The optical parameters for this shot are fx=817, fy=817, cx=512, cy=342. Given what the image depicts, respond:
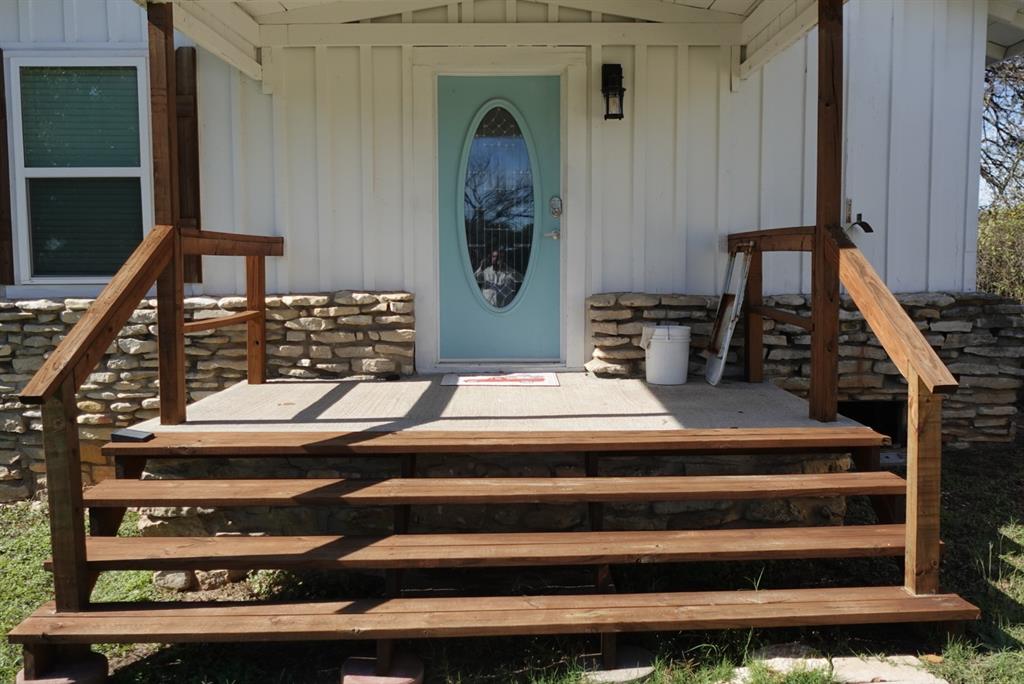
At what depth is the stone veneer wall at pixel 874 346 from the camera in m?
4.97

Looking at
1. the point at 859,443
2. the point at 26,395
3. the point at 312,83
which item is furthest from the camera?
the point at 312,83

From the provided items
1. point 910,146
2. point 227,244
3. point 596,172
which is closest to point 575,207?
point 596,172

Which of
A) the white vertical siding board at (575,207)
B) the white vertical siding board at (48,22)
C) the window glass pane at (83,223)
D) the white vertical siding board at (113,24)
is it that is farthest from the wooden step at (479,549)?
the white vertical siding board at (48,22)

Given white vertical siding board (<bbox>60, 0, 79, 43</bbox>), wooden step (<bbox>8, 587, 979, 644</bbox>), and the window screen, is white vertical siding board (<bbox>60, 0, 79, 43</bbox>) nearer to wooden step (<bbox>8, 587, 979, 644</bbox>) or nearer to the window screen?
the window screen

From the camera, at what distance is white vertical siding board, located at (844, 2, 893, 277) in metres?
5.10

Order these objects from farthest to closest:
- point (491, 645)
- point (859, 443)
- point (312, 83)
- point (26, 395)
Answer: point (312, 83), point (859, 443), point (491, 645), point (26, 395)

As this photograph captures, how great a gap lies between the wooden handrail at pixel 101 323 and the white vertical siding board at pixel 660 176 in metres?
2.79

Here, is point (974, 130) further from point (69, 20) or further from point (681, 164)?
point (69, 20)

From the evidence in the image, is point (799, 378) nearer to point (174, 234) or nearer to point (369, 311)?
point (369, 311)

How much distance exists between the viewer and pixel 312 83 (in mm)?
4941

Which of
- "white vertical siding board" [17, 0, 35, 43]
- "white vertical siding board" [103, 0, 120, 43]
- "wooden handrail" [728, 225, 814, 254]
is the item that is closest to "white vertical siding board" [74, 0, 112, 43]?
"white vertical siding board" [103, 0, 120, 43]

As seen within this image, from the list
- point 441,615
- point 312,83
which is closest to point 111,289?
point 441,615

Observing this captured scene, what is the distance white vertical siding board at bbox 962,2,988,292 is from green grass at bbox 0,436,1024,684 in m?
2.04

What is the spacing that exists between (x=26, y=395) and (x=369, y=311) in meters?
2.50
